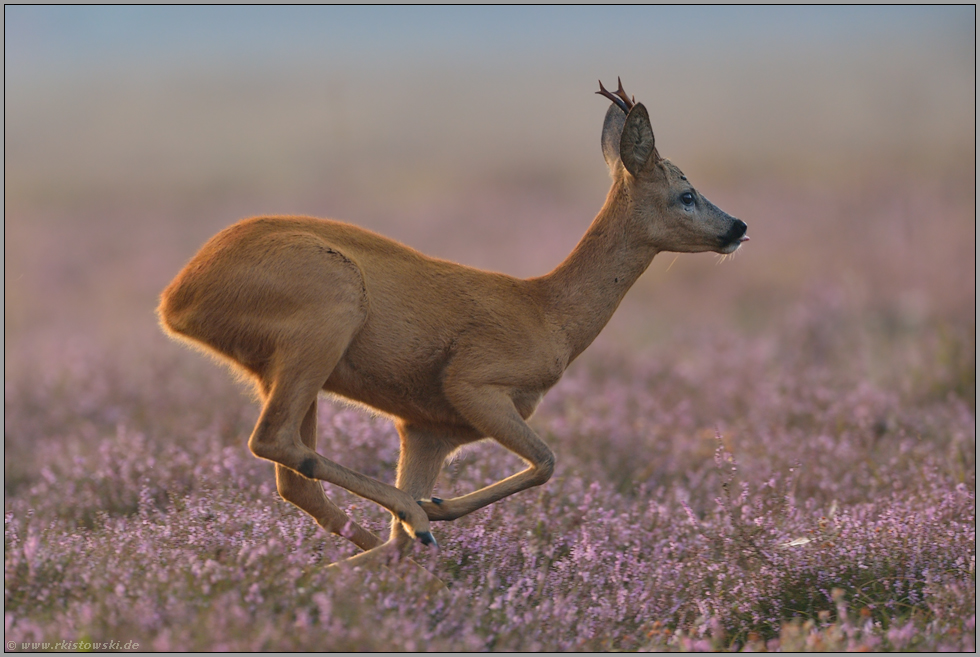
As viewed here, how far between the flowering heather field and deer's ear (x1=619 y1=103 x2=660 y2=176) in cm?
149

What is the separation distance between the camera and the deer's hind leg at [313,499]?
5094 millimetres

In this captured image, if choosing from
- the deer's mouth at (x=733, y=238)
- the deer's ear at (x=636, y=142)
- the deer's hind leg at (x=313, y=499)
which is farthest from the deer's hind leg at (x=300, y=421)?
the deer's mouth at (x=733, y=238)

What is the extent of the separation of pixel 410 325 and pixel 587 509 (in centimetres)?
178

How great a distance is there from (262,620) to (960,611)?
2.92 metres

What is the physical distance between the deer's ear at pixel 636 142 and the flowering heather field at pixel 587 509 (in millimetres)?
1486

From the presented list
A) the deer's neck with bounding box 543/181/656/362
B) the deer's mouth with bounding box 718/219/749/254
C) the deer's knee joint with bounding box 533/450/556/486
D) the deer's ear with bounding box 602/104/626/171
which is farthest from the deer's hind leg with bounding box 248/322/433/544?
the deer's mouth with bounding box 718/219/749/254

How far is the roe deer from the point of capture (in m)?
4.59

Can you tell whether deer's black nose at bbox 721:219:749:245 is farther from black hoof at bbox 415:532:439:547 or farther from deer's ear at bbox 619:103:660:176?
black hoof at bbox 415:532:439:547

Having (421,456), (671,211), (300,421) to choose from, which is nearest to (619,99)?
(671,211)

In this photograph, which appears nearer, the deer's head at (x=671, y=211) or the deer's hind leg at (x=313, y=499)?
the deer's hind leg at (x=313, y=499)

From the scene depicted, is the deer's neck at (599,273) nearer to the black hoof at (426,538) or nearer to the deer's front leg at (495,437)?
the deer's front leg at (495,437)

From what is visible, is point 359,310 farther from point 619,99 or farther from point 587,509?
point 587,509

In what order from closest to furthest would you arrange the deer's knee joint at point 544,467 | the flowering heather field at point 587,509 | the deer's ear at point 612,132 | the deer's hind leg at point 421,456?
the flowering heather field at point 587,509 → the deer's knee joint at point 544,467 → the deer's hind leg at point 421,456 → the deer's ear at point 612,132

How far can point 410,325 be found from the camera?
4762 mm
